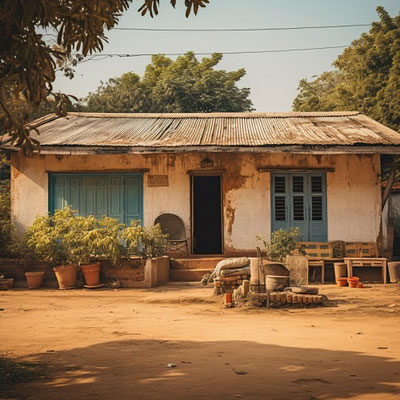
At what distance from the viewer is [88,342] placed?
5.84m

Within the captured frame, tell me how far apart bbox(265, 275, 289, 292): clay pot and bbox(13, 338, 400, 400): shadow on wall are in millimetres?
2815

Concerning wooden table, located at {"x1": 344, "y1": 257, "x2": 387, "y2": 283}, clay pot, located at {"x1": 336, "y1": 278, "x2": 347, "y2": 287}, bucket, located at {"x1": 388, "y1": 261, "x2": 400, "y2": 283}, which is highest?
wooden table, located at {"x1": 344, "y1": 257, "x2": 387, "y2": 283}

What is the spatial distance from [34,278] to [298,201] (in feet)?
20.8

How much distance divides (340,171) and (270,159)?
1.70 meters

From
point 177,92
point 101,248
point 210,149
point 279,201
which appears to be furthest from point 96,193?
point 177,92

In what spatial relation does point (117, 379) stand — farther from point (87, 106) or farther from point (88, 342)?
point (87, 106)

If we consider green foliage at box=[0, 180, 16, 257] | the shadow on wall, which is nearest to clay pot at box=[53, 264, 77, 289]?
green foliage at box=[0, 180, 16, 257]

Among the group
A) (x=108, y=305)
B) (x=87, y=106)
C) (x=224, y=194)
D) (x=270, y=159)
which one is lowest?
(x=108, y=305)

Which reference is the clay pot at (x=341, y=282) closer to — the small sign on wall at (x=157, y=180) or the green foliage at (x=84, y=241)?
the green foliage at (x=84, y=241)

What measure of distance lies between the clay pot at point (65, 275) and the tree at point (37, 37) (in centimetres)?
698

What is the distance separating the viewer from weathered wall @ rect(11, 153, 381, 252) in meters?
12.4

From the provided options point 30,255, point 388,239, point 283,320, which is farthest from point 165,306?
point 388,239

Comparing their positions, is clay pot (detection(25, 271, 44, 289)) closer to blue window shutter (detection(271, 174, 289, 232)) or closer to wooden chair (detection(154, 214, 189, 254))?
wooden chair (detection(154, 214, 189, 254))

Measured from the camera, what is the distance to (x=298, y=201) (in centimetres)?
A: 1259
